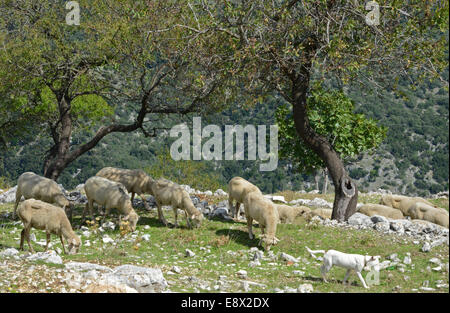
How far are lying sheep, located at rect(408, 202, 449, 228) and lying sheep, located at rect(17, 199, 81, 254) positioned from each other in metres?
12.1

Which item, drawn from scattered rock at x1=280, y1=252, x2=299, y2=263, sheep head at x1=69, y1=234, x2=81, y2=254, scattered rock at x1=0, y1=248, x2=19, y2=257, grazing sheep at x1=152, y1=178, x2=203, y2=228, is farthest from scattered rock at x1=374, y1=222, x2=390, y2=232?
scattered rock at x1=0, y1=248, x2=19, y2=257

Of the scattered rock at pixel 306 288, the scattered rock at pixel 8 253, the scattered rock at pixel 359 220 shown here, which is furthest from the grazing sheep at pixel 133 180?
the scattered rock at pixel 306 288

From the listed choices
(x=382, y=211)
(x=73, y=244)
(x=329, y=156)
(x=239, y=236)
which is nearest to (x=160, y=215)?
(x=239, y=236)

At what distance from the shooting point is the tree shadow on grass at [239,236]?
17.2 meters

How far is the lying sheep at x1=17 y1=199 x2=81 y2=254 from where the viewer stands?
50.6 feet

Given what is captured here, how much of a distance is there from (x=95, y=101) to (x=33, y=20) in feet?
43.2

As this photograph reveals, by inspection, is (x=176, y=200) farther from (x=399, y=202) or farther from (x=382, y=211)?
(x=399, y=202)

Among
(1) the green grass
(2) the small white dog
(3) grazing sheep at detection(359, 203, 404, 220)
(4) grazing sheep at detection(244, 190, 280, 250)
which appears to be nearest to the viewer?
(2) the small white dog

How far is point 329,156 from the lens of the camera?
20.5 meters

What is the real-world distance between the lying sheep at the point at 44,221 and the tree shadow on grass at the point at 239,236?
447cm

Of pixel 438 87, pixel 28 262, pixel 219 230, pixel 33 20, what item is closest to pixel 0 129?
pixel 33 20

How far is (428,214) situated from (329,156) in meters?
4.13

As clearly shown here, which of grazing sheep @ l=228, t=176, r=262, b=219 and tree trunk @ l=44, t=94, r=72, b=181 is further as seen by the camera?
tree trunk @ l=44, t=94, r=72, b=181

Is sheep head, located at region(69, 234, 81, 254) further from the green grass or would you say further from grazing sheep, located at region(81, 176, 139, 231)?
grazing sheep, located at region(81, 176, 139, 231)
